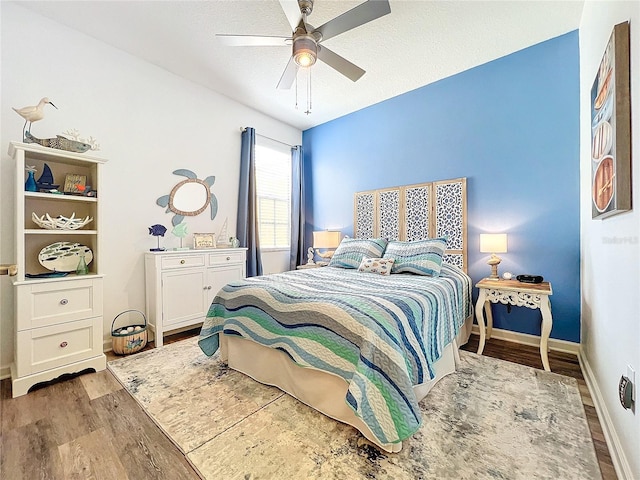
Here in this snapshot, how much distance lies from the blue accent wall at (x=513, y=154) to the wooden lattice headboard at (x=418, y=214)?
99 mm

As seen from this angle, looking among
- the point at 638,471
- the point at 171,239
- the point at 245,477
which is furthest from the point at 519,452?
the point at 171,239

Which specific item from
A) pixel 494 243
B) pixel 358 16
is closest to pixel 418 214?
pixel 494 243

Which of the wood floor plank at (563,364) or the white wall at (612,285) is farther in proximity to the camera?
the wood floor plank at (563,364)

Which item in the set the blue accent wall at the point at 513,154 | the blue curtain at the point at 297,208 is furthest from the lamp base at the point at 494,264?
the blue curtain at the point at 297,208

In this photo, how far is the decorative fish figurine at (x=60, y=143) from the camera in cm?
213

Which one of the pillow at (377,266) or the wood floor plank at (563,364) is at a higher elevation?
the pillow at (377,266)

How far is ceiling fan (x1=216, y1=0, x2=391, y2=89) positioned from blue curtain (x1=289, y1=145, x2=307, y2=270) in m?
2.37

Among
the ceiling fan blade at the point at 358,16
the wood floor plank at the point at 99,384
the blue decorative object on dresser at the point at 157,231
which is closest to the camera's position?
the ceiling fan blade at the point at 358,16

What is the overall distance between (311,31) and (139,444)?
112 inches

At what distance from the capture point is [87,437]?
1.51 metres

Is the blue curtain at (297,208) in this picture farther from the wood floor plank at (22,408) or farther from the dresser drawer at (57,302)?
the wood floor plank at (22,408)

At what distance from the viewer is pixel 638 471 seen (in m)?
1.06

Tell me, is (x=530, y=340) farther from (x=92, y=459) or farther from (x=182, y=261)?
(x=182, y=261)

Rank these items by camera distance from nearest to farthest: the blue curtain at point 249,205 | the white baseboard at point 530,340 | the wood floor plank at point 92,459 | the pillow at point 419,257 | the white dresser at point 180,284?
the wood floor plank at point 92,459 < the white baseboard at point 530,340 < the pillow at point 419,257 < the white dresser at point 180,284 < the blue curtain at point 249,205
